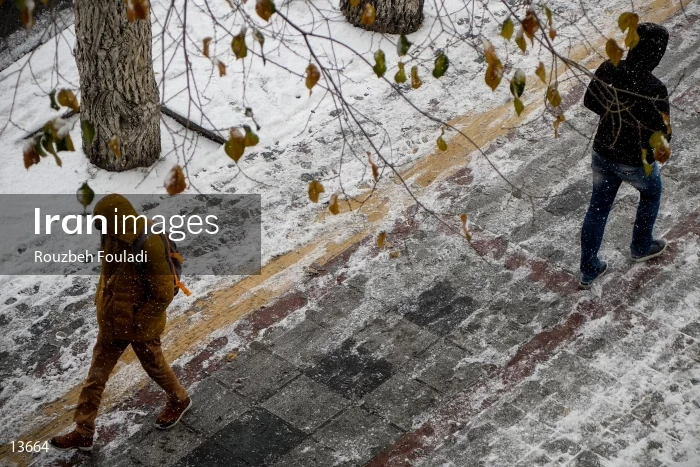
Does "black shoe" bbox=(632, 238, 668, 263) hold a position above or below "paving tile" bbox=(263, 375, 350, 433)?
above

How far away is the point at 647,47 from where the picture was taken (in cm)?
564

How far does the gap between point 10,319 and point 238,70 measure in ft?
12.3

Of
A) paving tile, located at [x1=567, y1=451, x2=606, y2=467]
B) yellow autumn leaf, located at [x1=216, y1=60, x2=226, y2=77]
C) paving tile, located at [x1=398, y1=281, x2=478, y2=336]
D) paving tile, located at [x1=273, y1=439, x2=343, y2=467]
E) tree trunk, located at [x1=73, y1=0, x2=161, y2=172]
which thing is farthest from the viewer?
tree trunk, located at [x1=73, y1=0, x2=161, y2=172]

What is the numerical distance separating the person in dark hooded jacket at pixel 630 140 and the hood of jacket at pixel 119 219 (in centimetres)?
273

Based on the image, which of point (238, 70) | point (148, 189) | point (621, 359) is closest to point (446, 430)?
point (621, 359)

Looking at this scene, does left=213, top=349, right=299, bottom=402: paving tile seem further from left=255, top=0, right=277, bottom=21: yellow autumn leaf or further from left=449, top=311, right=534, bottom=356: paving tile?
left=255, top=0, right=277, bottom=21: yellow autumn leaf

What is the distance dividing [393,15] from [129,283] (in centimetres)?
546

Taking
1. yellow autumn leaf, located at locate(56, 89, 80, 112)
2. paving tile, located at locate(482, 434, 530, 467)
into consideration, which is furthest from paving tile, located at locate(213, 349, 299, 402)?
yellow autumn leaf, located at locate(56, 89, 80, 112)

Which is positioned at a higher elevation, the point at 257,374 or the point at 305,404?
the point at 257,374

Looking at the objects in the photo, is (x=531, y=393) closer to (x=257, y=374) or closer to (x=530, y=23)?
(x=257, y=374)

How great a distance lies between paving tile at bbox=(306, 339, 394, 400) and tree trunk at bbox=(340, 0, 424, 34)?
14.9ft

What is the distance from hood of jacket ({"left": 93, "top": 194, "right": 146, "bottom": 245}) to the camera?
5086mm

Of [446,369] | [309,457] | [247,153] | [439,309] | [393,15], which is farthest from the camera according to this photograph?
[393,15]

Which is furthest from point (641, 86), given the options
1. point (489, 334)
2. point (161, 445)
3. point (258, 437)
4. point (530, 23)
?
point (161, 445)
